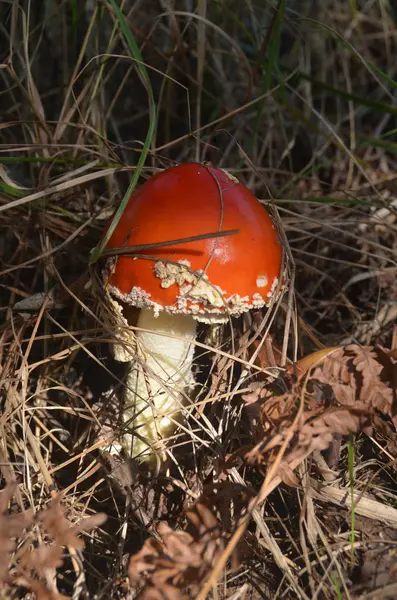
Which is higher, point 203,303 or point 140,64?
point 140,64

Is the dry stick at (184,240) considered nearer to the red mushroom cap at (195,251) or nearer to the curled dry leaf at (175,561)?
the red mushroom cap at (195,251)

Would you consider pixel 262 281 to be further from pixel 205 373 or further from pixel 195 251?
pixel 205 373

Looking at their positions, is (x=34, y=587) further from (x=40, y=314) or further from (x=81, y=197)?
(x=81, y=197)

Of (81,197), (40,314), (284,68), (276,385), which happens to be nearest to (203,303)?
(276,385)

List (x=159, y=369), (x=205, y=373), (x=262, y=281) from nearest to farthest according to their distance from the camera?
(x=262, y=281)
(x=159, y=369)
(x=205, y=373)

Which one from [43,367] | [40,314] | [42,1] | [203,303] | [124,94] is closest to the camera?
[203,303]

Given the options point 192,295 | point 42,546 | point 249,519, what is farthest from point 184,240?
point 42,546

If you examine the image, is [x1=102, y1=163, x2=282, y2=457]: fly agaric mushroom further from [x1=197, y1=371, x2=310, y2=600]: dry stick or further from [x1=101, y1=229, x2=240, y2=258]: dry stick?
[x1=197, y1=371, x2=310, y2=600]: dry stick
